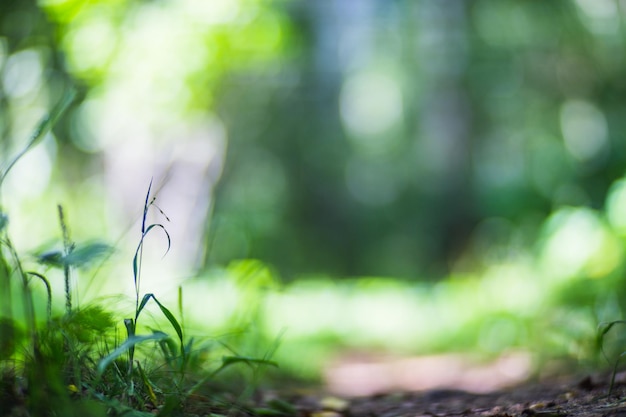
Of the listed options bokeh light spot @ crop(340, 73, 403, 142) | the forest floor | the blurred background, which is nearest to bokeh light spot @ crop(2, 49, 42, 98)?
the blurred background

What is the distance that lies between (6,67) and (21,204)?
1362 mm

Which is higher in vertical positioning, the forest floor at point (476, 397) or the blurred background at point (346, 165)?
the blurred background at point (346, 165)

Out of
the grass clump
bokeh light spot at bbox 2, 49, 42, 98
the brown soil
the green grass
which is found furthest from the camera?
bokeh light spot at bbox 2, 49, 42, 98

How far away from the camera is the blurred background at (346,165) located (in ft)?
12.9

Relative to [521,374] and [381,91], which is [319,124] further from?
[521,374]

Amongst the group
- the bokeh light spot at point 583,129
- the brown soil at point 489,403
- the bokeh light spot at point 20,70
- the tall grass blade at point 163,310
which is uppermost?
the bokeh light spot at point 583,129

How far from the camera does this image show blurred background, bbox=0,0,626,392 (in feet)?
12.9

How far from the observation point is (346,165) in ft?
50.9

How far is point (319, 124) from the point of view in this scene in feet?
48.2

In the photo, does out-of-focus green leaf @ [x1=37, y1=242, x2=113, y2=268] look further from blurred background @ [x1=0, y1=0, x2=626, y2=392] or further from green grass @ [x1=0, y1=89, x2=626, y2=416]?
blurred background @ [x1=0, y1=0, x2=626, y2=392]

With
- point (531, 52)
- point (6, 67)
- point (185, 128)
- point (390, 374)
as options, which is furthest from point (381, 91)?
point (390, 374)

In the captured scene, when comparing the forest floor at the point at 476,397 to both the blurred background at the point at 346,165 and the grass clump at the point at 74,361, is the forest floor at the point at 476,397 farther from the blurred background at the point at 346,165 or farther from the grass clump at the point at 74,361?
the grass clump at the point at 74,361

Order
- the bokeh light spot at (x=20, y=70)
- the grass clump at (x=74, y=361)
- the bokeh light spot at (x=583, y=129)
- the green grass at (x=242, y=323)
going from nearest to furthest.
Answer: the grass clump at (x=74, y=361) < the green grass at (x=242, y=323) < the bokeh light spot at (x=20, y=70) < the bokeh light spot at (x=583, y=129)

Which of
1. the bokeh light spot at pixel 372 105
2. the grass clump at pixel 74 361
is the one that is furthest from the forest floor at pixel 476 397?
the bokeh light spot at pixel 372 105
